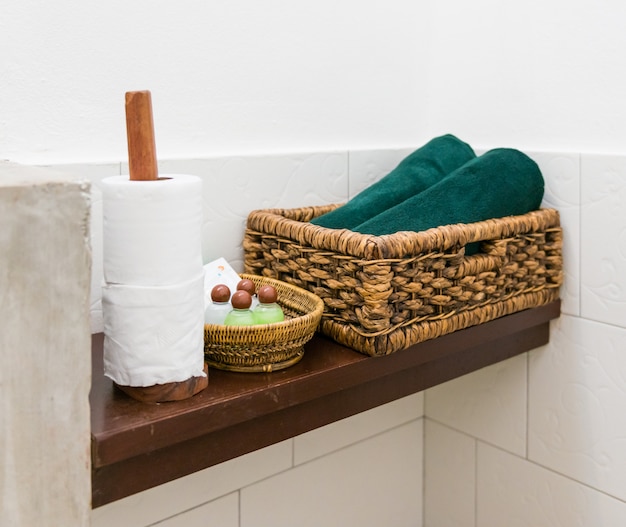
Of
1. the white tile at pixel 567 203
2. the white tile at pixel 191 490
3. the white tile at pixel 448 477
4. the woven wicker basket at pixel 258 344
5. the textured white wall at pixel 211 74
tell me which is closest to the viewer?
the woven wicker basket at pixel 258 344

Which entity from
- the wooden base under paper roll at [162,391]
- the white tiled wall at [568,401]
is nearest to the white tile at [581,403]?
the white tiled wall at [568,401]

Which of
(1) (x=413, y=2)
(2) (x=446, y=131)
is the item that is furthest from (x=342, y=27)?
(2) (x=446, y=131)

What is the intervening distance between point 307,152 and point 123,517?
0.67m

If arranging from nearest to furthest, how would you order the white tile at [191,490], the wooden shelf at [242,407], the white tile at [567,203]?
1. the wooden shelf at [242,407]
2. the white tile at [191,490]
3. the white tile at [567,203]

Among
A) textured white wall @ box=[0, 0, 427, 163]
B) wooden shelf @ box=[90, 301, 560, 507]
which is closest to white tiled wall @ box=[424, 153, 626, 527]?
wooden shelf @ box=[90, 301, 560, 507]

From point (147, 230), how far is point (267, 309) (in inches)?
8.1

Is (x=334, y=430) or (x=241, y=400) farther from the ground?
(x=241, y=400)

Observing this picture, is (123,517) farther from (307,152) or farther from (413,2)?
(413,2)

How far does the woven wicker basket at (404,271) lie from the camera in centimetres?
83

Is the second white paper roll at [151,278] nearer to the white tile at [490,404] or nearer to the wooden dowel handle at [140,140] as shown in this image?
the wooden dowel handle at [140,140]

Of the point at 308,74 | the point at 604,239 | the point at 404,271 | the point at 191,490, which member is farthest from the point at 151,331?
the point at 604,239

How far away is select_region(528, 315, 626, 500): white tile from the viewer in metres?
1.08

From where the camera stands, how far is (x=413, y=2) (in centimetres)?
127

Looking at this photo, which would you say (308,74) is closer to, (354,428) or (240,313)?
(240,313)
